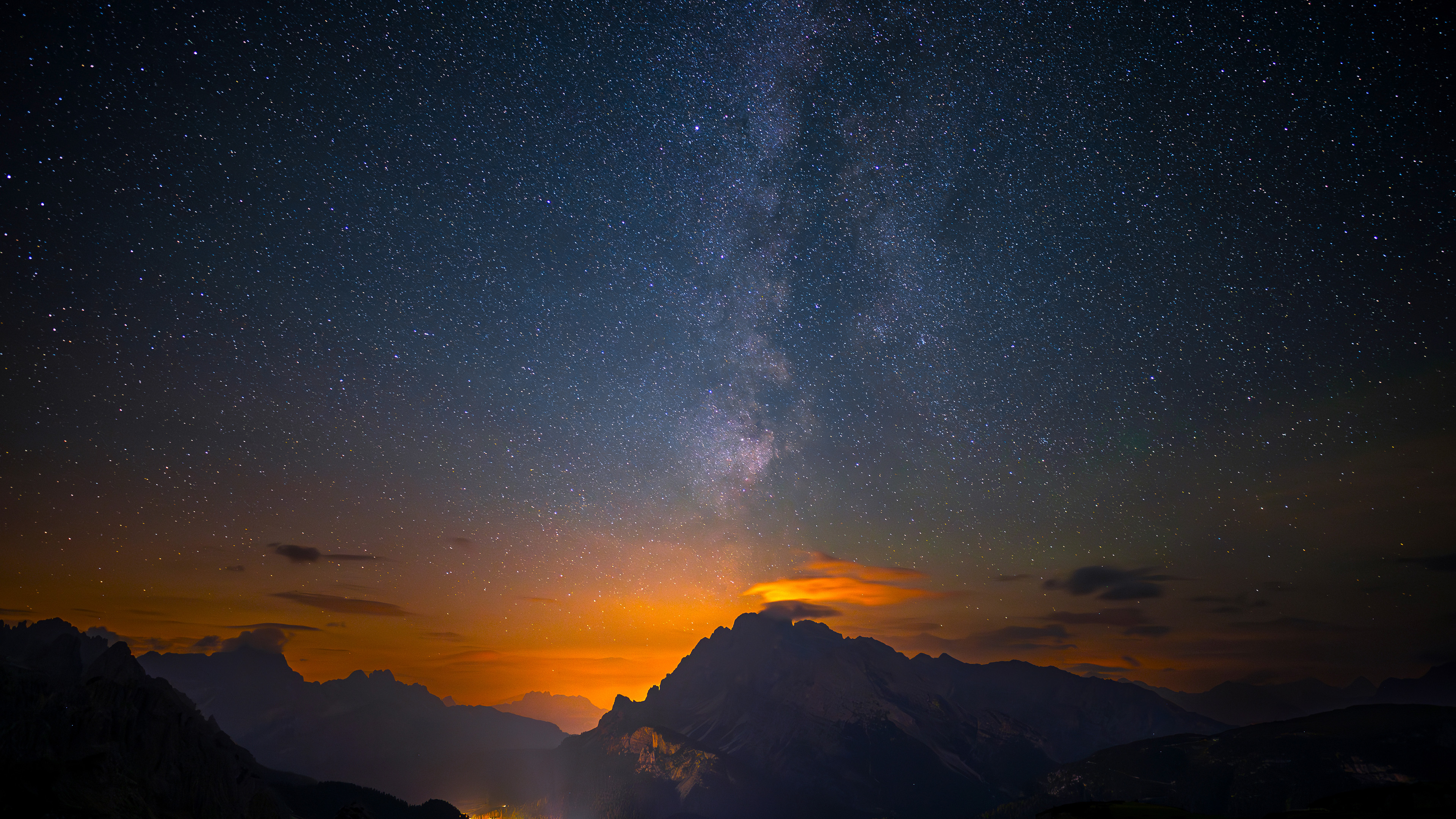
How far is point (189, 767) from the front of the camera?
495 feet

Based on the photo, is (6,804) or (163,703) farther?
(163,703)

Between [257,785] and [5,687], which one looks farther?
Result: [257,785]

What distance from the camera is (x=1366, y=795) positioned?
64938mm

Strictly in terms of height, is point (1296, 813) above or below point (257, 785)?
above

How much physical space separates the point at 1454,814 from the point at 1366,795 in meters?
25.7

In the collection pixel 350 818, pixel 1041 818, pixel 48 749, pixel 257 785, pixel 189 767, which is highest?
pixel 1041 818

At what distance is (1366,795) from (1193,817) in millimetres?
35800

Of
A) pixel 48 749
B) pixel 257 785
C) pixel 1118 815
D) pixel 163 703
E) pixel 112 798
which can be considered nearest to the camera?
pixel 1118 815

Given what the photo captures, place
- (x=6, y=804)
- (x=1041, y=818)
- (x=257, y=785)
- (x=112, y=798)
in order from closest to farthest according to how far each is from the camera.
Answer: (x=1041, y=818)
(x=6, y=804)
(x=112, y=798)
(x=257, y=785)

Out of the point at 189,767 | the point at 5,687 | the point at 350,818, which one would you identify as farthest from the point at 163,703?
the point at 350,818

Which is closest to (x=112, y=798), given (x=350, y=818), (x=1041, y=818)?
(x=350, y=818)

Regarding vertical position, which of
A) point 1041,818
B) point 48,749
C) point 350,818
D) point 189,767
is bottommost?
point 189,767

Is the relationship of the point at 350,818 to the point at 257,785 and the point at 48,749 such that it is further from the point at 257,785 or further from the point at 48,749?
the point at 257,785

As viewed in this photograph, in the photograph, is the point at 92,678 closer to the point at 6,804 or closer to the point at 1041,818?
the point at 6,804
